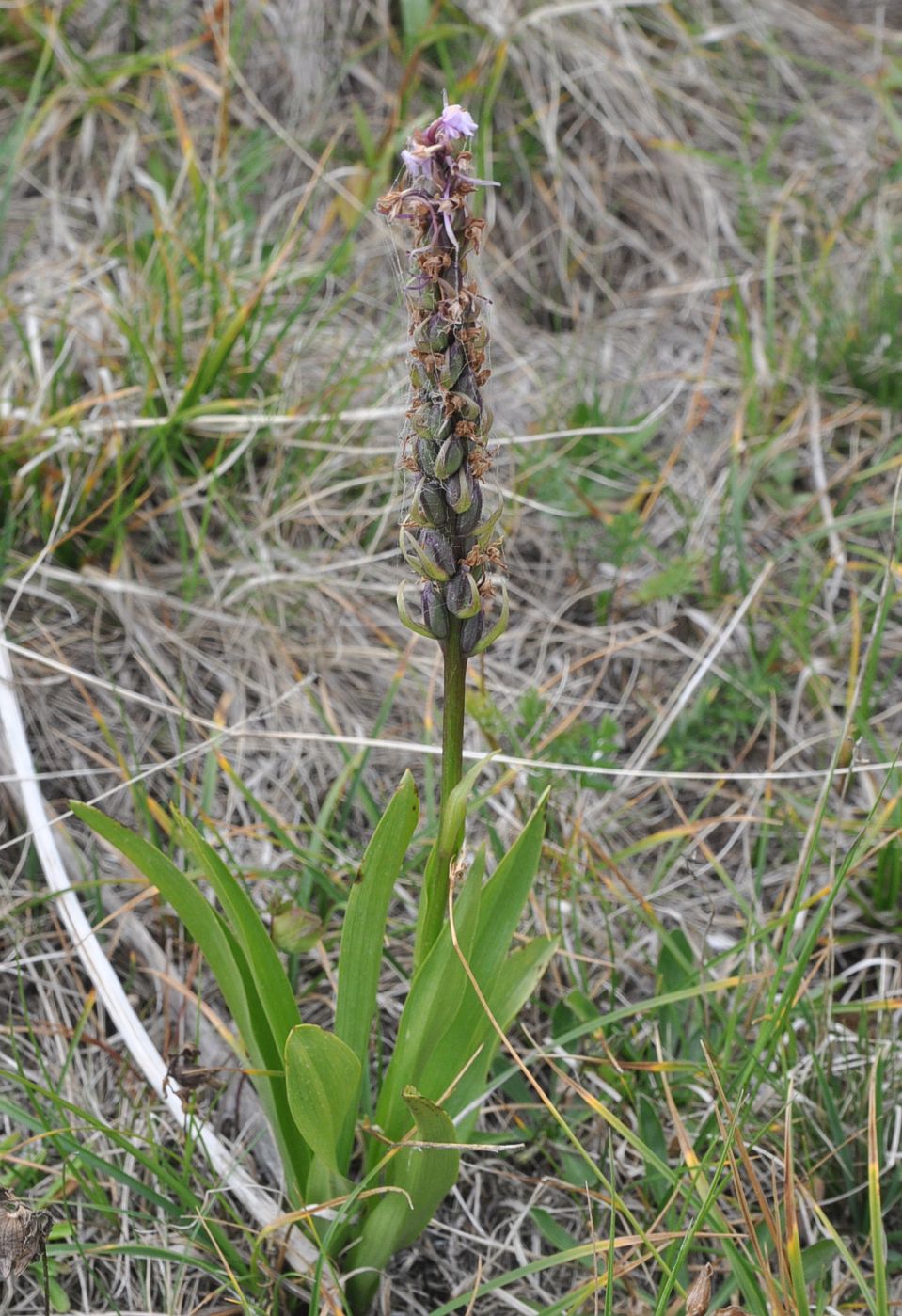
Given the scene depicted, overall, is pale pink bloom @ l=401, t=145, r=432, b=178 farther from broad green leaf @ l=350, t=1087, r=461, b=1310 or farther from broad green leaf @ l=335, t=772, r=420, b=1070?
broad green leaf @ l=350, t=1087, r=461, b=1310

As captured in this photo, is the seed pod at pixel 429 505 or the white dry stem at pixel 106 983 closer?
the seed pod at pixel 429 505

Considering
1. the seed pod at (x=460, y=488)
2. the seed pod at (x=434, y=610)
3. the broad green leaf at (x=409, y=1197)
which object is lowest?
the broad green leaf at (x=409, y=1197)

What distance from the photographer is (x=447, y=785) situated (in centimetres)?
163

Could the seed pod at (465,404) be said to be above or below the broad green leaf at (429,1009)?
above

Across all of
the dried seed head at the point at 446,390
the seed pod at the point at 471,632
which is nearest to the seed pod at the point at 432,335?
the dried seed head at the point at 446,390

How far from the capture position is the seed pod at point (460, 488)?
1.42m

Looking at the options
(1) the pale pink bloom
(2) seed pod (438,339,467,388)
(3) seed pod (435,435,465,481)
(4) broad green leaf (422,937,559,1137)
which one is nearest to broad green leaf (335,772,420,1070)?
(4) broad green leaf (422,937,559,1137)

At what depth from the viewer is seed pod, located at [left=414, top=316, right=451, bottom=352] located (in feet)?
4.38

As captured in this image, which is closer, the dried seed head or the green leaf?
the dried seed head

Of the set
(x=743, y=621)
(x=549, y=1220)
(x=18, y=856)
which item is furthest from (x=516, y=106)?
(x=549, y=1220)

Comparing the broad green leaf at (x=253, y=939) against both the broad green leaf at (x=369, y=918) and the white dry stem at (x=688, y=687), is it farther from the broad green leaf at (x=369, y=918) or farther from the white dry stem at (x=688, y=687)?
the white dry stem at (x=688, y=687)

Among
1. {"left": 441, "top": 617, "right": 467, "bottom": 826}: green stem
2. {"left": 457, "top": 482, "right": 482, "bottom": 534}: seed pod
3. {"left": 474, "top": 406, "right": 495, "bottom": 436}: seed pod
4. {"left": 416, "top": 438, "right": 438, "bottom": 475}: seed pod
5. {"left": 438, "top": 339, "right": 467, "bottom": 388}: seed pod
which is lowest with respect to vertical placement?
{"left": 441, "top": 617, "right": 467, "bottom": 826}: green stem

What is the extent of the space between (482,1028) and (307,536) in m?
1.75

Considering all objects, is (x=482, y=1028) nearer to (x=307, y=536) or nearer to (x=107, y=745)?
(x=107, y=745)
